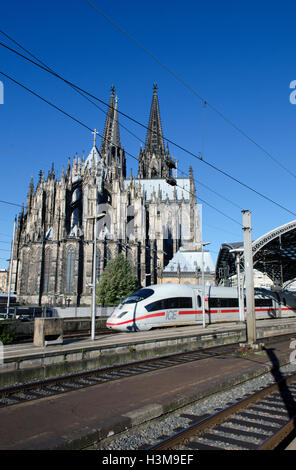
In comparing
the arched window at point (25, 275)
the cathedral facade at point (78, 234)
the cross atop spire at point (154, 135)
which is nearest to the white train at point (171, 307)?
the cathedral facade at point (78, 234)

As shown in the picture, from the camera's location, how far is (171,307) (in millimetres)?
23172

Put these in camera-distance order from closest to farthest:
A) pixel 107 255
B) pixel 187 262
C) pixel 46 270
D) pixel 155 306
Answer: pixel 155 306 < pixel 107 255 < pixel 46 270 < pixel 187 262

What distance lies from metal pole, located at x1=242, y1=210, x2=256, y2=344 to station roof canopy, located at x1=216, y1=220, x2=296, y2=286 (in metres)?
13.6

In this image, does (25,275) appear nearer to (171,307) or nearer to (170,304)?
(171,307)

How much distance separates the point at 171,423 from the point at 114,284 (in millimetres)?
46419

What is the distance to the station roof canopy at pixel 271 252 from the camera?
111ft

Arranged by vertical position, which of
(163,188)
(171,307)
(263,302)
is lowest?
(171,307)

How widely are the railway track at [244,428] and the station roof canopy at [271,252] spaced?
74.6ft

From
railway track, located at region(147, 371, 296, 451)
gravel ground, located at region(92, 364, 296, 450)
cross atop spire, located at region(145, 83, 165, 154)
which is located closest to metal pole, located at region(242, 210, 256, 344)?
gravel ground, located at region(92, 364, 296, 450)

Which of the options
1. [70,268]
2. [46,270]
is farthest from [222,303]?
[46,270]

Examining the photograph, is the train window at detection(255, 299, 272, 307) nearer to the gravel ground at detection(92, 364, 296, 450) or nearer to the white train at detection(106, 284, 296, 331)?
the white train at detection(106, 284, 296, 331)

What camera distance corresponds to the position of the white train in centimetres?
2133

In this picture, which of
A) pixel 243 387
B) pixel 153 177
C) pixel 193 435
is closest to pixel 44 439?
pixel 193 435
